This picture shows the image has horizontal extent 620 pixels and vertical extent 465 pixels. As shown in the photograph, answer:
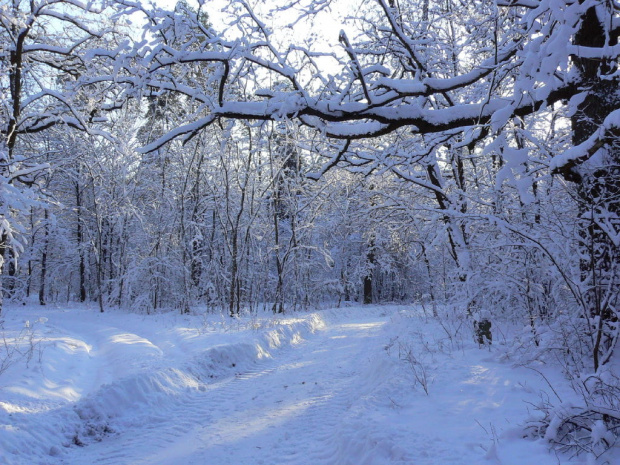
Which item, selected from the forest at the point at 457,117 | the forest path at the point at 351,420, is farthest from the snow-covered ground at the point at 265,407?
the forest at the point at 457,117

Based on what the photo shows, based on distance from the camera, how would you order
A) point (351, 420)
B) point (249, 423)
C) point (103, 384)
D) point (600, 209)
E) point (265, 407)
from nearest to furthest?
point (600, 209), point (351, 420), point (249, 423), point (265, 407), point (103, 384)

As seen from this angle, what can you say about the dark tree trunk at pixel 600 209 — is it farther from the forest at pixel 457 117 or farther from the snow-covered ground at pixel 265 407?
the snow-covered ground at pixel 265 407

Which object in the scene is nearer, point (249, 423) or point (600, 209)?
point (600, 209)

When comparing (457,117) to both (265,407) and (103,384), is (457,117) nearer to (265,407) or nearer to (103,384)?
(265,407)

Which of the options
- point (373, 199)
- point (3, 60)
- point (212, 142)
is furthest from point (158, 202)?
point (373, 199)

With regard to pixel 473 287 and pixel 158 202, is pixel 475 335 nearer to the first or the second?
pixel 473 287

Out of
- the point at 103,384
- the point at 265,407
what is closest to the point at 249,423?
the point at 265,407

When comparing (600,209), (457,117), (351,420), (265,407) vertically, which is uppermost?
(457,117)

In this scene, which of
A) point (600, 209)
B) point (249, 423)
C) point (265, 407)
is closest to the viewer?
point (600, 209)

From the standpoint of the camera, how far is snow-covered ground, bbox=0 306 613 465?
12.5ft

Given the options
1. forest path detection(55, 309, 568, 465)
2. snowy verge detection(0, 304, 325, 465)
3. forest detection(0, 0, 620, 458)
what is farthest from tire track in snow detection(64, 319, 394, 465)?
forest detection(0, 0, 620, 458)

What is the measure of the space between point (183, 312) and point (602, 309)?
18.4 metres

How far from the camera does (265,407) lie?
19.8 ft

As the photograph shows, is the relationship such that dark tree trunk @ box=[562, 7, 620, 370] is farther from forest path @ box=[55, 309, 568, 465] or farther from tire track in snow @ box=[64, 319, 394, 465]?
tire track in snow @ box=[64, 319, 394, 465]
